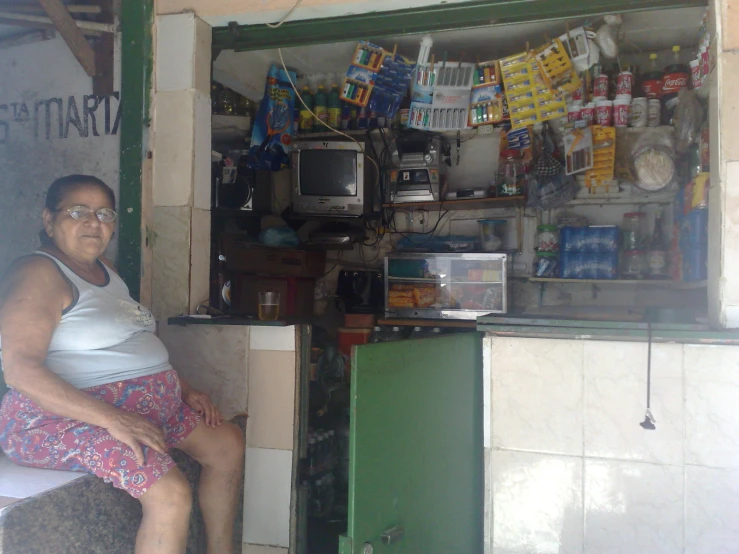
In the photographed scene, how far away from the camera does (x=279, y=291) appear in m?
4.44

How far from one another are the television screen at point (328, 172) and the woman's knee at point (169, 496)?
10.2ft

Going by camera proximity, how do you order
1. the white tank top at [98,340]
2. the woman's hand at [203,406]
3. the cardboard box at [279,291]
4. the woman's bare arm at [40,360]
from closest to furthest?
1. the woman's bare arm at [40,360]
2. the white tank top at [98,340]
3. the woman's hand at [203,406]
4. the cardboard box at [279,291]

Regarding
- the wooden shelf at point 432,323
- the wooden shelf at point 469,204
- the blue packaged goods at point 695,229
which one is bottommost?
the wooden shelf at point 432,323

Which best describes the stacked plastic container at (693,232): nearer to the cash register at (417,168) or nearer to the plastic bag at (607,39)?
the plastic bag at (607,39)

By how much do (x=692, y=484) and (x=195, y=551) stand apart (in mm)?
1729

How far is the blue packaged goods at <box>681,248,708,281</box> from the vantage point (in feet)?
10.3

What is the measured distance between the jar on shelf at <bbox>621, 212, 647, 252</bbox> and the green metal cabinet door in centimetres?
262

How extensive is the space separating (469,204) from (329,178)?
110 cm

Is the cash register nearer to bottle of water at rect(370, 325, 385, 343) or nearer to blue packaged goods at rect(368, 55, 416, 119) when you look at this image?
blue packaged goods at rect(368, 55, 416, 119)

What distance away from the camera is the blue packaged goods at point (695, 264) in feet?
10.3

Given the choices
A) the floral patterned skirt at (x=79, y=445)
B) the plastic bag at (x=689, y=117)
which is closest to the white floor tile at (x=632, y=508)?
the floral patterned skirt at (x=79, y=445)

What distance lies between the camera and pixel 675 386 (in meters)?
1.92

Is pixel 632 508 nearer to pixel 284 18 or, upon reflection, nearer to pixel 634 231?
pixel 284 18

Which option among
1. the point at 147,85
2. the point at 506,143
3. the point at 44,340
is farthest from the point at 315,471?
the point at 506,143
